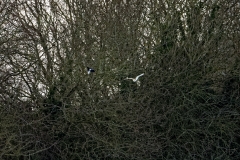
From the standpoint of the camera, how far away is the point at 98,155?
1116cm

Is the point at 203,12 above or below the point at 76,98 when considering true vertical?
above

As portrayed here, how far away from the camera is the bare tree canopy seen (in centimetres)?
1056

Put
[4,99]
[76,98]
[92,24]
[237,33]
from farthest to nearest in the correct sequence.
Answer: [237,33] → [92,24] → [76,98] → [4,99]

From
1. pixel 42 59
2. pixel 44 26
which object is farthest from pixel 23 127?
pixel 44 26

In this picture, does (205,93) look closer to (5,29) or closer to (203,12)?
(203,12)

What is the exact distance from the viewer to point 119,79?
37.1 feet

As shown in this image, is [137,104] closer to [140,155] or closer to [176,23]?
[140,155]

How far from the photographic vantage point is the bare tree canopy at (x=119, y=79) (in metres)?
10.6

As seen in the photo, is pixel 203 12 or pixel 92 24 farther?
pixel 203 12

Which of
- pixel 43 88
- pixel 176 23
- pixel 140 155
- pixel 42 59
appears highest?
pixel 176 23

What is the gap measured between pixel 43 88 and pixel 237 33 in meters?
5.70

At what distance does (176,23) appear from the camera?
504 inches

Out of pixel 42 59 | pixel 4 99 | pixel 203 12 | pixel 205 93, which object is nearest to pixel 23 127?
pixel 4 99

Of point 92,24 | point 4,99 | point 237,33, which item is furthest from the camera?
point 237,33
